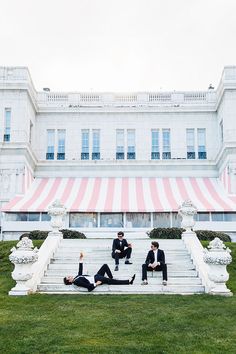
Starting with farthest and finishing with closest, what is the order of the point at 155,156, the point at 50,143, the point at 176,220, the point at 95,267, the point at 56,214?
the point at 50,143 → the point at 155,156 → the point at 176,220 → the point at 56,214 → the point at 95,267

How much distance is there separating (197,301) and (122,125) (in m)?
21.5

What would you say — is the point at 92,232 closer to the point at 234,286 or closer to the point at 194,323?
the point at 234,286

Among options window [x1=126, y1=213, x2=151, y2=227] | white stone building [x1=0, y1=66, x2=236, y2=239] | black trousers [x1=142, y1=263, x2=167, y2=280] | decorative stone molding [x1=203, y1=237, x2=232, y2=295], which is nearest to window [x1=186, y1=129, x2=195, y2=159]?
white stone building [x1=0, y1=66, x2=236, y2=239]

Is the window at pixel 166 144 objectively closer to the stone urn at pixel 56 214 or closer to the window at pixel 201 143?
the window at pixel 201 143

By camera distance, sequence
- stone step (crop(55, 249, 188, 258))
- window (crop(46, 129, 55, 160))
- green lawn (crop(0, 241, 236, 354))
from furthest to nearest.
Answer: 1. window (crop(46, 129, 55, 160))
2. stone step (crop(55, 249, 188, 258))
3. green lawn (crop(0, 241, 236, 354))

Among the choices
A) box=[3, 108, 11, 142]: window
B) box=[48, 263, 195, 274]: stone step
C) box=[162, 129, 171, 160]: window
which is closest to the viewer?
box=[48, 263, 195, 274]: stone step

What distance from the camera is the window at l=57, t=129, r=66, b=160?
30.4 metres

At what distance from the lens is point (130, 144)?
3045 cm

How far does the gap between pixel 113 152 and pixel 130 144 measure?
124cm

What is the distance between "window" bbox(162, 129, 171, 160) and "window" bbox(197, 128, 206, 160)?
1.98 metres

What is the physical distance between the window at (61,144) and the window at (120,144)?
353 centimetres

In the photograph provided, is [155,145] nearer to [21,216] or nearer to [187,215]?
[21,216]

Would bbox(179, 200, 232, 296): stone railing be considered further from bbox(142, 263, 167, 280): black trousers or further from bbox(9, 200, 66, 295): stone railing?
bbox(9, 200, 66, 295): stone railing

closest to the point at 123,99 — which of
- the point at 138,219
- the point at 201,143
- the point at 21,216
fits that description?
the point at 201,143
